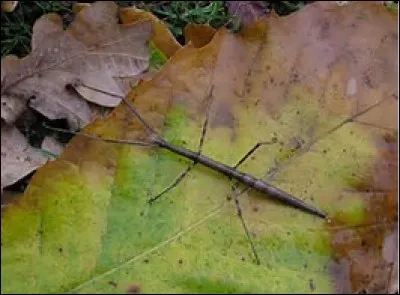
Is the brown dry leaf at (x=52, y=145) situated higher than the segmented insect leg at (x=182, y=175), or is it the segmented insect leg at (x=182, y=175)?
the segmented insect leg at (x=182, y=175)

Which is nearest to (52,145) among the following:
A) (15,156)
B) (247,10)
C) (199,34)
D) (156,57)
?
(15,156)

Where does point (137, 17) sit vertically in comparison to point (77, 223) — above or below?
above

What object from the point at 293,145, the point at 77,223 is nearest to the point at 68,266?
the point at 77,223

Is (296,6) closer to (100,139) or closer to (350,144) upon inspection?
(350,144)

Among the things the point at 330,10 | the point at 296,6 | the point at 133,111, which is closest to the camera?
the point at 133,111

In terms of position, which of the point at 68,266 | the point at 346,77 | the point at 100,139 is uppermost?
the point at 346,77

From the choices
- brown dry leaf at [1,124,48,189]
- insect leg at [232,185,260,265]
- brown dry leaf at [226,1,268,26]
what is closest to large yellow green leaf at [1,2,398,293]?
insect leg at [232,185,260,265]

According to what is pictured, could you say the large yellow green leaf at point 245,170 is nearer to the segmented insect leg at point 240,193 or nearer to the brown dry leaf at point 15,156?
the segmented insect leg at point 240,193

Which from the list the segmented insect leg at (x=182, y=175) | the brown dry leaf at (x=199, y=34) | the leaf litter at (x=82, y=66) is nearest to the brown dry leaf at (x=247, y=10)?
the brown dry leaf at (x=199, y=34)
